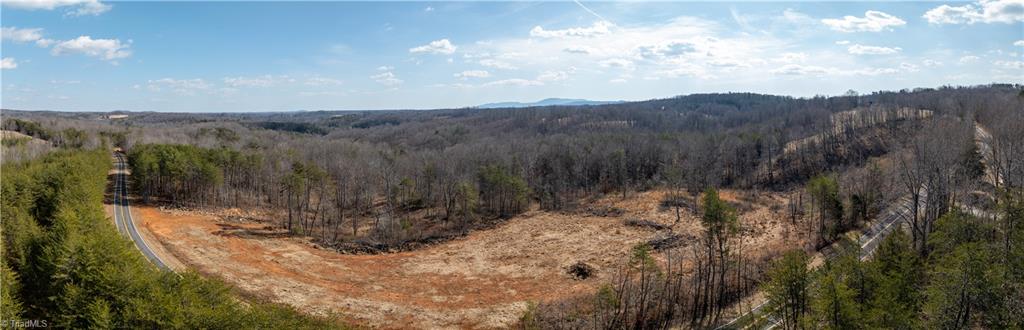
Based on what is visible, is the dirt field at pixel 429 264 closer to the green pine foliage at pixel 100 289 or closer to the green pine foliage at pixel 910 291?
the green pine foliage at pixel 100 289

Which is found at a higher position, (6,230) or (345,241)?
(6,230)

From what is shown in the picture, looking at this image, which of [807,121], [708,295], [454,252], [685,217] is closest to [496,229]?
[454,252]

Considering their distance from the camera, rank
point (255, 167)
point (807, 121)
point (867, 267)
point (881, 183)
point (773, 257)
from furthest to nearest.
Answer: point (807, 121) → point (255, 167) → point (881, 183) → point (773, 257) → point (867, 267)

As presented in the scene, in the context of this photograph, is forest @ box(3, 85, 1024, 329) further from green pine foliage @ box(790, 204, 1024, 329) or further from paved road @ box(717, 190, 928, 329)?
paved road @ box(717, 190, 928, 329)

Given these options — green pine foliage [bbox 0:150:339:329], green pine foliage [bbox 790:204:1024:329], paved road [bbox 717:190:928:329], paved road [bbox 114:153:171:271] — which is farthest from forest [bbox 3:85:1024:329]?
paved road [bbox 114:153:171:271]

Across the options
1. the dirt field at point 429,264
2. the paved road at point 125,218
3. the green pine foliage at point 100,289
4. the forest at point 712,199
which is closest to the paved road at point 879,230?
the forest at point 712,199

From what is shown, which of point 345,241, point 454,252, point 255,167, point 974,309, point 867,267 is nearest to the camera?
point 974,309

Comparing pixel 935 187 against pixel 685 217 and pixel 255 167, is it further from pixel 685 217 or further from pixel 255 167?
pixel 255 167

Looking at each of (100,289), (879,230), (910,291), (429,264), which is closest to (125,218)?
(429,264)

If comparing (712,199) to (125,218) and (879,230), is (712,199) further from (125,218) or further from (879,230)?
(125,218)
